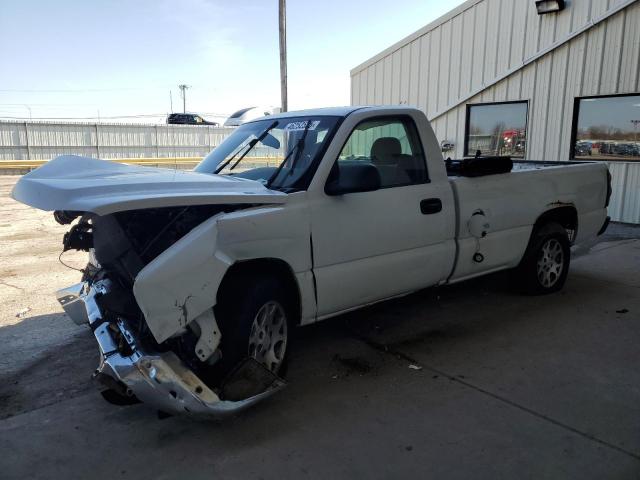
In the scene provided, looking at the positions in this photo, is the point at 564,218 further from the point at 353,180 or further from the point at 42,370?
the point at 42,370

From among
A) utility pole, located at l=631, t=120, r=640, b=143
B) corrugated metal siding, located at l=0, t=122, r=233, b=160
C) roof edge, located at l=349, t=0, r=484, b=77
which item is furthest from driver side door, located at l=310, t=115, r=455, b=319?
corrugated metal siding, located at l=0, t=122, r=233, b=160

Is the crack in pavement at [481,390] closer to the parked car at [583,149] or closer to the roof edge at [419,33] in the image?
the parked car at [583,149]

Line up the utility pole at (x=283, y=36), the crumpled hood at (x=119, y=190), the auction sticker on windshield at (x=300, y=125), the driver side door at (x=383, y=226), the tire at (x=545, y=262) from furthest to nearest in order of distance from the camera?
the utility pole at (x=283, y=36)
the tire at (x=545, y=262)
the auction sticker on windshield at (x=300, y=125)
the driver side door at (x=383, y=226)
the crumpled hood at (x=119, y=190)

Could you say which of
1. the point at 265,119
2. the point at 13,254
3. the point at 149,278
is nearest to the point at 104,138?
the point at 13,254

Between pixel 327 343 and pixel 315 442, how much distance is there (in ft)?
5.27

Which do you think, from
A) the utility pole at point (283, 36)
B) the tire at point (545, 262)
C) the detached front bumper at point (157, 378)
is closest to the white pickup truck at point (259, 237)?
the detached front bumper at point (157, 378)

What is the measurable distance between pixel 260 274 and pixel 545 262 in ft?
12.4

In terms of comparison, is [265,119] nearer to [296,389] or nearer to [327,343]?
[327,343]

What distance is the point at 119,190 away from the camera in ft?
10.2

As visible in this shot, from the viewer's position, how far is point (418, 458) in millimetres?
2979

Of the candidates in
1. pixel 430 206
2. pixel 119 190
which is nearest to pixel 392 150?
pixel 430 206

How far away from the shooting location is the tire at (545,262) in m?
5.74

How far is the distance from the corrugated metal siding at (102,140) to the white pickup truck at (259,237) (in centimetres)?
2625

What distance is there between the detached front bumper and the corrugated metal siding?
27626mm
